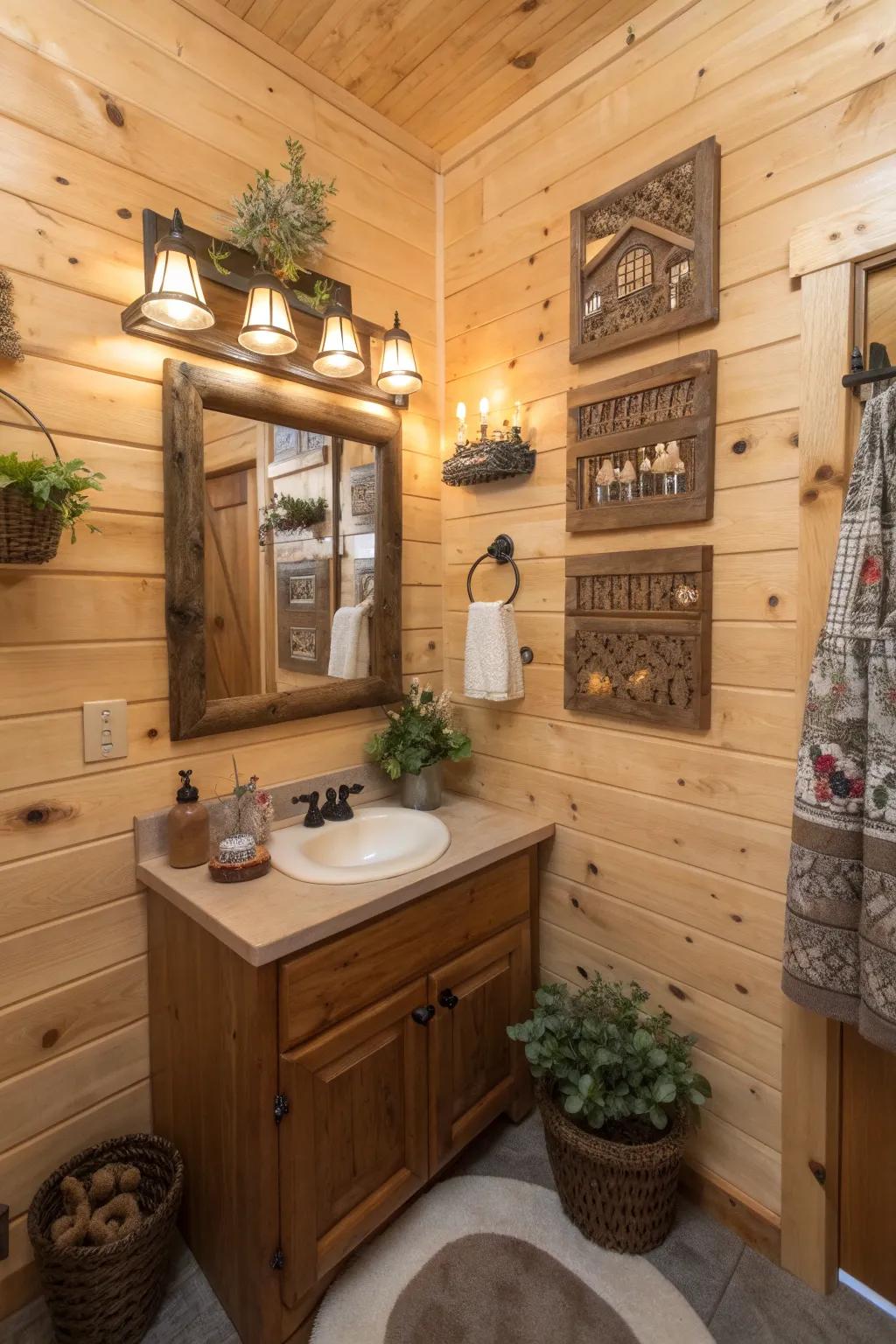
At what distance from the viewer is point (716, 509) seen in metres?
1.39

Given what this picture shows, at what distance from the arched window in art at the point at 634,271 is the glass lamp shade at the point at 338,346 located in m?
0.64

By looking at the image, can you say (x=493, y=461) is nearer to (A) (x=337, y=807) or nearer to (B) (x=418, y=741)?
(B) (x=418, y=741)

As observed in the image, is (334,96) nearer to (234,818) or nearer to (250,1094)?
(234,818)

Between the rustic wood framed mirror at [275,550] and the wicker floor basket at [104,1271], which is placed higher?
the rustic wood framed mirror at [275,550]

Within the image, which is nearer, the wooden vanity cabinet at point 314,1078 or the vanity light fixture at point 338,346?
the wooden vanity cabinet at point 314,1078

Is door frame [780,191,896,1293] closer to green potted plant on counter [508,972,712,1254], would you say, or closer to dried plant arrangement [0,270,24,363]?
green potted plant on counter [508,972,712,1254]

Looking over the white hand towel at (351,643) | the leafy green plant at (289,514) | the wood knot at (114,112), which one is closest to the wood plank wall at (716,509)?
the white hand towel at (351,643)

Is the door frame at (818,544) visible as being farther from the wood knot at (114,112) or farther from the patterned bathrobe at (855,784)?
the wood knot at (114,112)

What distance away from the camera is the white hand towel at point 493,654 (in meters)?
1.74

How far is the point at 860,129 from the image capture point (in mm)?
1163

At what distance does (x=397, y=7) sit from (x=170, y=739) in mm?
1783

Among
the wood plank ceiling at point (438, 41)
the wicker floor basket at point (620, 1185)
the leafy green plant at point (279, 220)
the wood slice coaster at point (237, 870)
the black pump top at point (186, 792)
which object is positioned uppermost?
the wood plank ceiling at point (438, 41)

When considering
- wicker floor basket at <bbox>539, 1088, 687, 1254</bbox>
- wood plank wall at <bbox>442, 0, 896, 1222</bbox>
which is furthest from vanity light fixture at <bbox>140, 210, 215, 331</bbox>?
wicker floor basket at <bbox>539, 1088, 687, 1254</bbox>

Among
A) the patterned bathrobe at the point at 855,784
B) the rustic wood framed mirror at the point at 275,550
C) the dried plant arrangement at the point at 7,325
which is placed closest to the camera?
the patterned bathrobe at the point at 855,784
